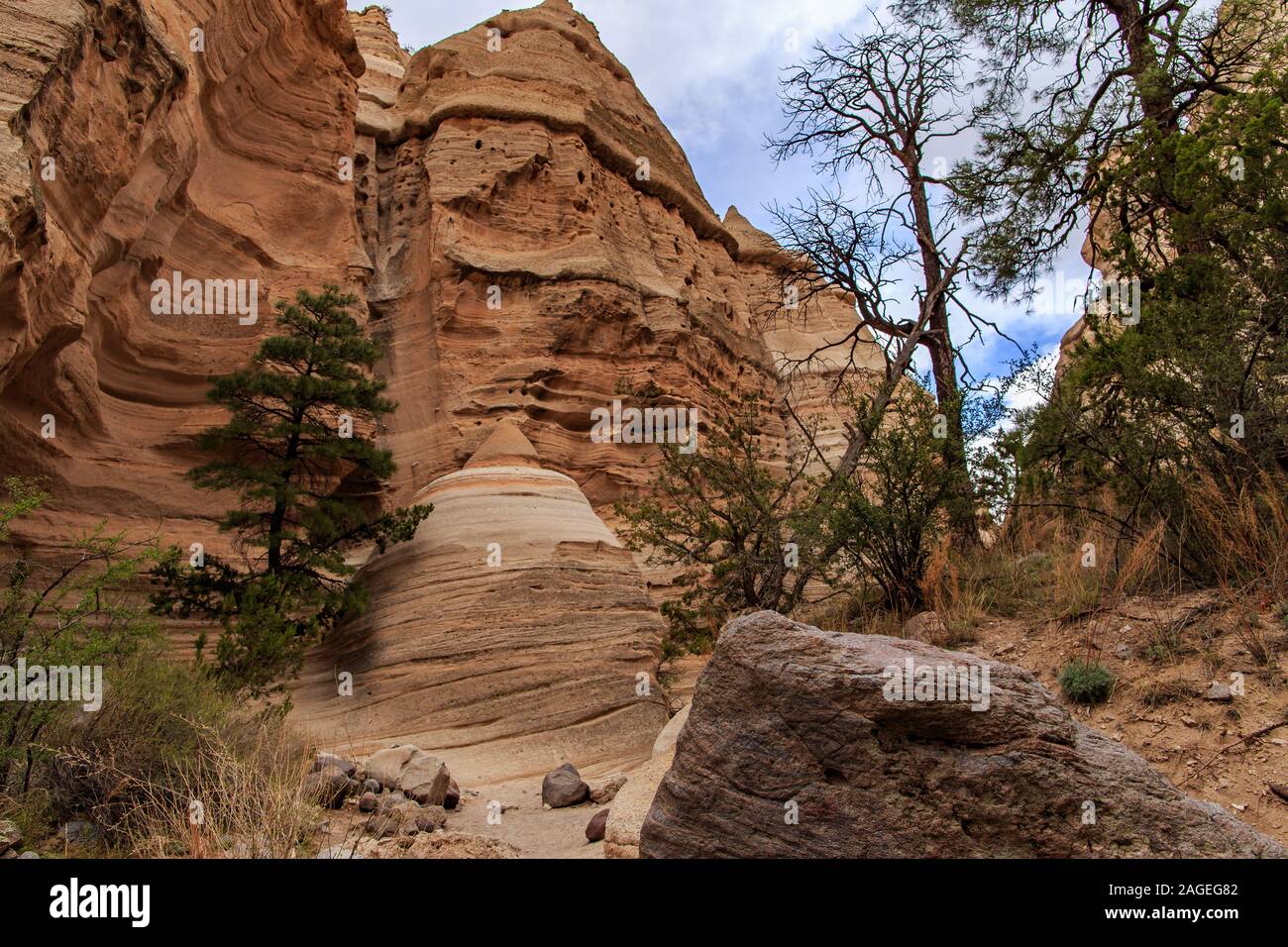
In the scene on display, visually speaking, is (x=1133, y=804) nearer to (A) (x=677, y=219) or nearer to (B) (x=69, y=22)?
(B) (x=69, y=22)

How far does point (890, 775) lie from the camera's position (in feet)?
11.7

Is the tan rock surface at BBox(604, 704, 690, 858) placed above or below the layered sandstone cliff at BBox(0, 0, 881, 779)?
below

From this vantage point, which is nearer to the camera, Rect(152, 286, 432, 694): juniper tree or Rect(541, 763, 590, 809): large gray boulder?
Rect(541, 763, 590, 809): large gray boulder

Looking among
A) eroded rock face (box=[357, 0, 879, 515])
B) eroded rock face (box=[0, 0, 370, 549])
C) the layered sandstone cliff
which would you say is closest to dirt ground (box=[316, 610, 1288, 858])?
the layered sandstone cliff

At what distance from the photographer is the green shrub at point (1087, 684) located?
5742 mm

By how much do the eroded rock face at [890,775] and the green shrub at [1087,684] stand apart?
2.08 m

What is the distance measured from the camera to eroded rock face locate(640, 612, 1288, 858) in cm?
344

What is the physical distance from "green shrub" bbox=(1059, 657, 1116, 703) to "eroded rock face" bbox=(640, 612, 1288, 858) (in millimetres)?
2076

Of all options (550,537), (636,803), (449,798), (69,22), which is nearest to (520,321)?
(550,537)

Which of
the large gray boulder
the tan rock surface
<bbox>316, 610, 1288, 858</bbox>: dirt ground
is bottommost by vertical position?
the large gray boulder

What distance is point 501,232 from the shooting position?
884 inches

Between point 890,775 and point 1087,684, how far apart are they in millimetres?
2933

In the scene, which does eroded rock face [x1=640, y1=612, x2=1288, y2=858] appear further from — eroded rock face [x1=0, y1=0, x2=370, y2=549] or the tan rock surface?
eroded rock face [x1=0, y1=0, x2=370, y2=549]

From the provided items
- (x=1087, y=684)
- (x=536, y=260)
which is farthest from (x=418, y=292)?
(x=1087, y=684)
